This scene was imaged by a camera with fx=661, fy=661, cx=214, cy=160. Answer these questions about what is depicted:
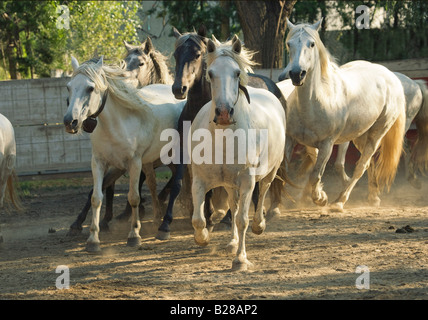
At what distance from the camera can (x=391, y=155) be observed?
8656 millimetres

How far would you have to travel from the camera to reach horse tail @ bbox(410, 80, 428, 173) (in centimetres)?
934

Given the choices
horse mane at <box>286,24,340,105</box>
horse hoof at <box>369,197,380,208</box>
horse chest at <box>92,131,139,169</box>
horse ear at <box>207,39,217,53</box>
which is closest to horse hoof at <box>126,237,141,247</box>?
horse chest at <box>92,131,139,169</box>

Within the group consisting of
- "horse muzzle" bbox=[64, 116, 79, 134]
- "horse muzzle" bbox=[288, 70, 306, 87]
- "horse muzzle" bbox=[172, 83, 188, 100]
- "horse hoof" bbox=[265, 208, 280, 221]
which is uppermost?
"horse muzzle" bbox=[288, 70, 306, 87]

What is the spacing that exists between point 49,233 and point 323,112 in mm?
3269

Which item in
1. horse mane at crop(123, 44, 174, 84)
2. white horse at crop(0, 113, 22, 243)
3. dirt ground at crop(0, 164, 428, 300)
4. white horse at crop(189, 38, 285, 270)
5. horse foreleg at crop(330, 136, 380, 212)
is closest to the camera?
dirt ground at crop(0, 164, 428, 300)

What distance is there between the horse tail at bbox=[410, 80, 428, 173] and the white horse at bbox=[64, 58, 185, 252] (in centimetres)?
420

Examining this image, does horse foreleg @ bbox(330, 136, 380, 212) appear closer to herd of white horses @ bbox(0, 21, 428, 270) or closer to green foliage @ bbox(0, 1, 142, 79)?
herd of white horses @ bbox(0, 21, 428, 270)

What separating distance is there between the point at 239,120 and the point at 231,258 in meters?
1.25

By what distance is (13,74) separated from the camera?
1620cm

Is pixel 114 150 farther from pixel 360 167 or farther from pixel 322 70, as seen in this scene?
pixel 360 167

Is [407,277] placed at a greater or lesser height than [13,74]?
lesser

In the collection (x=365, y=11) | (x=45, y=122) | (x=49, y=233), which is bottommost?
(x=49, y=233)
